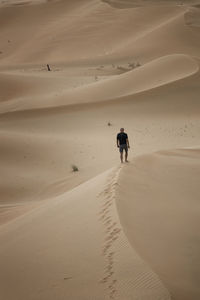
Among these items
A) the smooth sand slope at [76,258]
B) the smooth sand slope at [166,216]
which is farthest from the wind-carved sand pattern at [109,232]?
the smooth sand slope at [166,216]

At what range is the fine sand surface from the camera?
579cm

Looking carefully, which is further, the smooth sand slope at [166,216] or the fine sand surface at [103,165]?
the fine sand surface at [103,165]

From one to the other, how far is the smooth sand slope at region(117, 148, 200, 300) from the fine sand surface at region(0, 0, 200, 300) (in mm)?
21

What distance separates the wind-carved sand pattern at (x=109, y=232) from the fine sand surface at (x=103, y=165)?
0.02 m

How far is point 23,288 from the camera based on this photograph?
229 inches

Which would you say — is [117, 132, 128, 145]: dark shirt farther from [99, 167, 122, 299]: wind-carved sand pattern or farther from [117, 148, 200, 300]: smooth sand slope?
[99, 167, 122, 299]: wind-carved sand pattern

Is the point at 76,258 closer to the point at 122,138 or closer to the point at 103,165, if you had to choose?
the point at 122,138

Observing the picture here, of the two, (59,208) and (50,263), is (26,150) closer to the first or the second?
(59,208)

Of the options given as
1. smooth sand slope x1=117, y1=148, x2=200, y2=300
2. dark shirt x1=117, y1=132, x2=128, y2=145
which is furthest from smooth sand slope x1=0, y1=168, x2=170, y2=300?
Answer: dark shirt x1=117, y1=132, x2=128, y2=145

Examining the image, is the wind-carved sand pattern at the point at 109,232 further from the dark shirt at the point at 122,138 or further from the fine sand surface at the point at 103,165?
the dark shirt at the point at 122,138

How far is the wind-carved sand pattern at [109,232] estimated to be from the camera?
18.0 feet

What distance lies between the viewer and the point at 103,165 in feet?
46.1

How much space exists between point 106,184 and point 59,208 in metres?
0.96

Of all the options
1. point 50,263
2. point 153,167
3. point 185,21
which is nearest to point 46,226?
point 50,263
